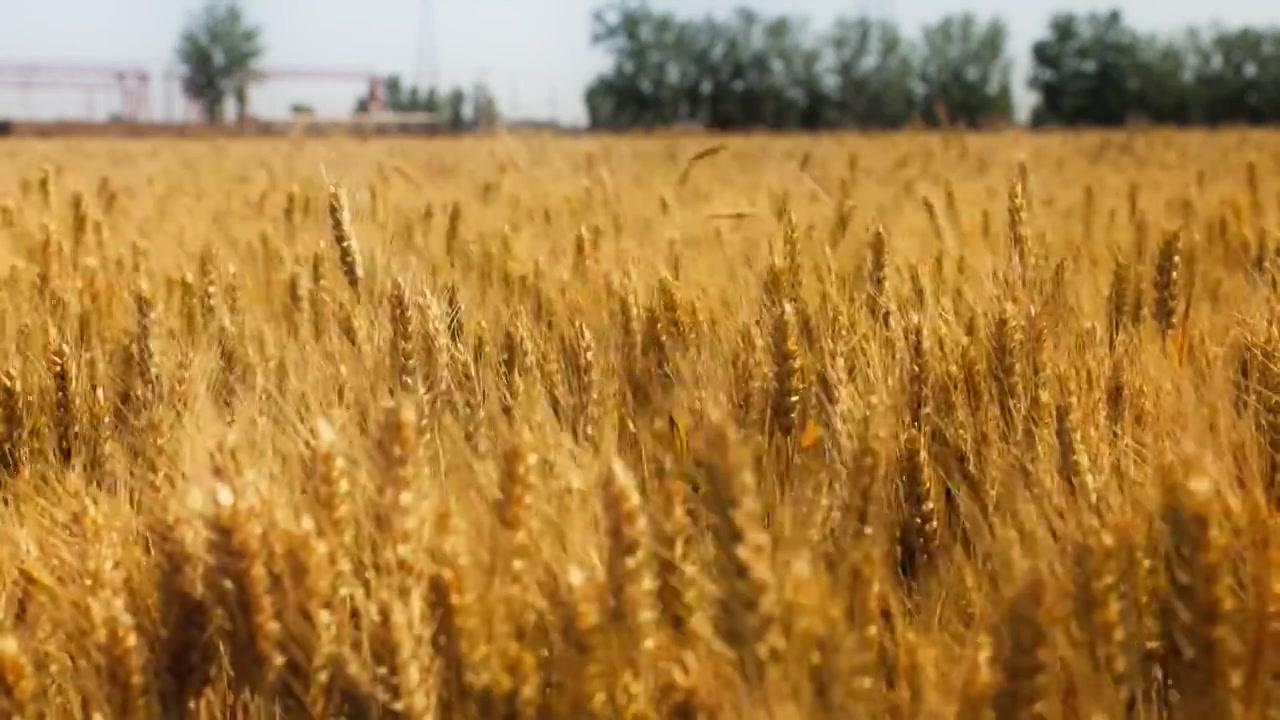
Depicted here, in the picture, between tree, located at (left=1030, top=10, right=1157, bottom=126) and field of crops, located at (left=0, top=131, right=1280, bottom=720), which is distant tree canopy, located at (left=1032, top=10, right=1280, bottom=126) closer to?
tree, located at (left=1030, top=10, right=1157, bottom=126)

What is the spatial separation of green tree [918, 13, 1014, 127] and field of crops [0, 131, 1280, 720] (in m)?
52.5

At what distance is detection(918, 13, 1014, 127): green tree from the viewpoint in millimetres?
52938

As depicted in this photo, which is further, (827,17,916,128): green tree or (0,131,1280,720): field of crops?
(827,17,916,128): green tree

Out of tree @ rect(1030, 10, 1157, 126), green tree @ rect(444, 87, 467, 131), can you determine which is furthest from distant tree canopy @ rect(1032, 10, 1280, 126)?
green tree @ rect(444, 87, 467, 131)

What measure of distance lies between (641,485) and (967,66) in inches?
2210

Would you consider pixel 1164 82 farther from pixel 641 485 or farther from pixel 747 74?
pixel 641 485

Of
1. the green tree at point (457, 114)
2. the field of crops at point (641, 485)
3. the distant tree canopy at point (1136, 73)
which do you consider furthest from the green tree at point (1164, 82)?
the field of crops at point (641, 485)

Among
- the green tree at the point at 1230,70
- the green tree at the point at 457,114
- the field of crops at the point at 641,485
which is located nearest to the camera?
the field of crops at the point at 641,485

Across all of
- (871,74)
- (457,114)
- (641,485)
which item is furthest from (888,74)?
(641,485)

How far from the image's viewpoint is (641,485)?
4.07ft

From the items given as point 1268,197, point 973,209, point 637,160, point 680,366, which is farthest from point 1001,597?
point 637,160

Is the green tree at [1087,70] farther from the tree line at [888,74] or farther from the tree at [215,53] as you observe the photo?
the tree at [215,53]

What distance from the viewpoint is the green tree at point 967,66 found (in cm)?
5294

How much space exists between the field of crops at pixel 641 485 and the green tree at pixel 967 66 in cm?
5249
